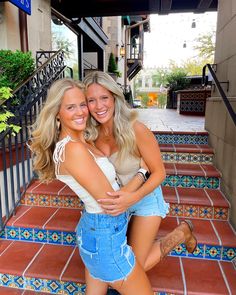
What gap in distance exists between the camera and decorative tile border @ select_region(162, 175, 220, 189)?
2898 mm

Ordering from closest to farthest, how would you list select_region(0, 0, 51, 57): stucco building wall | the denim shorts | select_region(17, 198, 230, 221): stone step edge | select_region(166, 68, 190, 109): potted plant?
1. the denim shorts
2. select_region(17, 198, 230, 221): stone step edge
3. select_region(0, 0, 51, 57): stucco building wall
4. select_region(166, 68, 190, 109): potted plant

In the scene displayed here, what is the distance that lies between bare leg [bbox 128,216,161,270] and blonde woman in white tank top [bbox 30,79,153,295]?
213mm

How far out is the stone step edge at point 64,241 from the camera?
217cm

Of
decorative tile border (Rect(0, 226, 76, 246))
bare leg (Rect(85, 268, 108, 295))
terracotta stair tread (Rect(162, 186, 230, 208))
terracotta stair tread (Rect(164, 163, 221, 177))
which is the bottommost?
decorative tile border (Rect(0, 226, 76, 246))

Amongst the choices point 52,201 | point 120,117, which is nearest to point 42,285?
point 52,201

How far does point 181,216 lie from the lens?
102 inches

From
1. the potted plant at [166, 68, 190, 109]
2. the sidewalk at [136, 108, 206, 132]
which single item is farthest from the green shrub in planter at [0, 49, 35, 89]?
the potted plant at [166, 68, 190, 109]

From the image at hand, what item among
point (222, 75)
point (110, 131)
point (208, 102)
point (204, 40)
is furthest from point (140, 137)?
point (204, 40)

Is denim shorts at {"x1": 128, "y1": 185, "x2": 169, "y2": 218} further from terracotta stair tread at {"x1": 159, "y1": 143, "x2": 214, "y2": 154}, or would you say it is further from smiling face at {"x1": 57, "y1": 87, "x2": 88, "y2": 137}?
terracotta stair tread at {"x1": 159, "y1": 143, "x2": 214, "y2": 154}

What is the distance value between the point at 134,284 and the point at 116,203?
0.45 metres

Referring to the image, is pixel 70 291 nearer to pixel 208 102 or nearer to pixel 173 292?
pixel 173 292

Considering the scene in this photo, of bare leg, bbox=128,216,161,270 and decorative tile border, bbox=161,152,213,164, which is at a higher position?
decorative tile border, bbox=161,152,213,164

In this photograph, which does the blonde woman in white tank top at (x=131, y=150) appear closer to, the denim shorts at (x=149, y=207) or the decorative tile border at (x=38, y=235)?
the denim shorts at (x=149, y=207)

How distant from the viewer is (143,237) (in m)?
1.60
